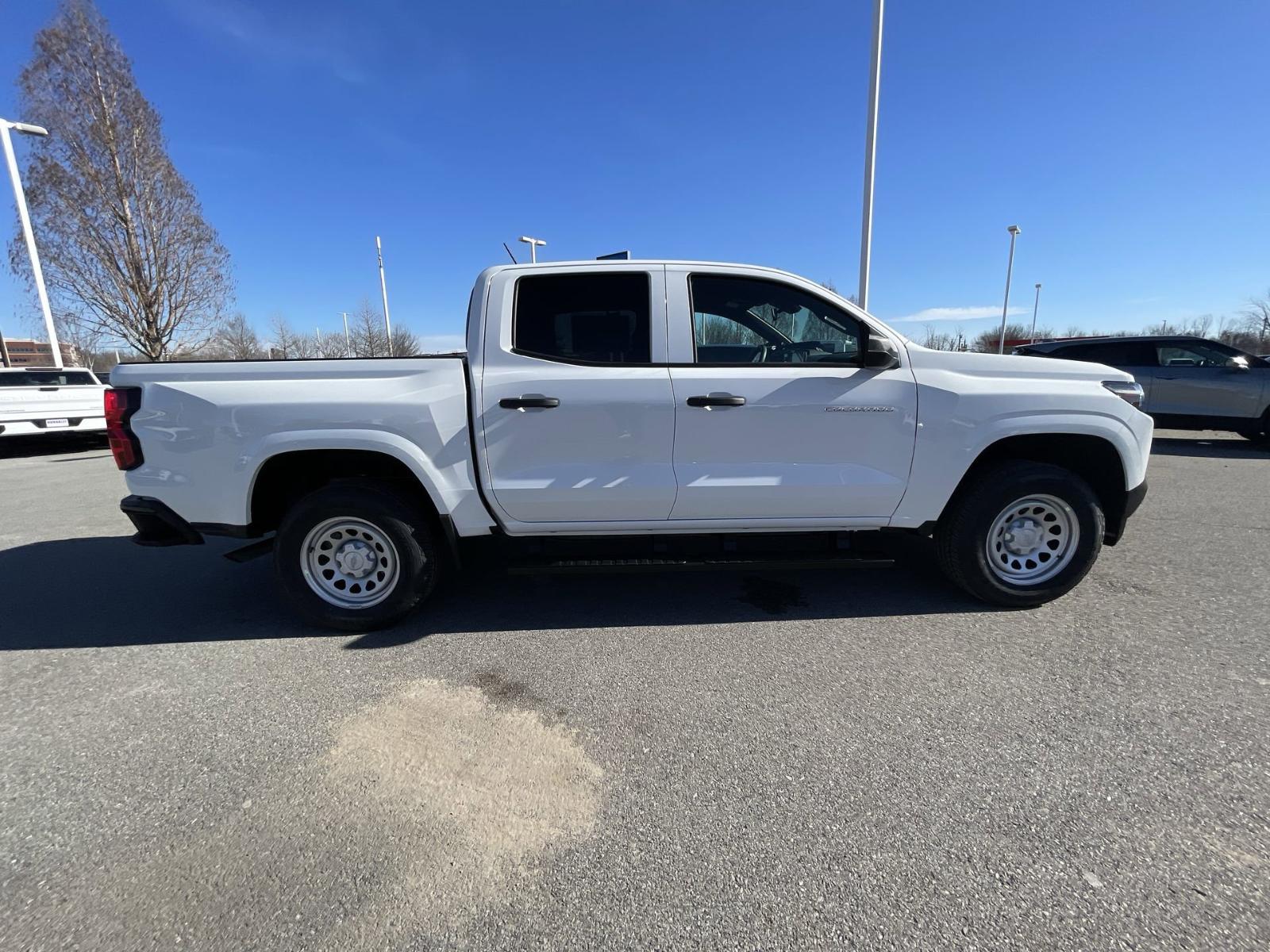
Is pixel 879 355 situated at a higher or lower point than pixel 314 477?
higher

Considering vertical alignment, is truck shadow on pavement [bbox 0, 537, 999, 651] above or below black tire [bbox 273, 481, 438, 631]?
below

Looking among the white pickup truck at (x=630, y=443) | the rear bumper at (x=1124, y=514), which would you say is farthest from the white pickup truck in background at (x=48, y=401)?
the rear bumper at (x=1124, y=514)

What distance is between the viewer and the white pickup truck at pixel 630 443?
318 cm

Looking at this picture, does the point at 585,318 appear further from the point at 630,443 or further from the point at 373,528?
the point at 373,528

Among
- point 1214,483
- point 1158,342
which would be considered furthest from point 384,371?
point 1158,342

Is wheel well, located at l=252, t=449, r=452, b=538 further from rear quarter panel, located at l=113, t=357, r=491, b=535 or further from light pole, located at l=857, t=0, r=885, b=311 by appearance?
light pole, located at l=857, t=0, r=885, b=311

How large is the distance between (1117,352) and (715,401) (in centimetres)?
1093

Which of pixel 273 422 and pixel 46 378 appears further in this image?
pixel 46 378

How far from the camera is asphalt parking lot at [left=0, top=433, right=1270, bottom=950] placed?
5.54 feet

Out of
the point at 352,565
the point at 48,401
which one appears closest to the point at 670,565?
the point at 352,565

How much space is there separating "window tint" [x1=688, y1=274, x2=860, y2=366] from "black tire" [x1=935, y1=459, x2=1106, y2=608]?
1117 mm

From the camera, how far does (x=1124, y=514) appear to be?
3.62 m

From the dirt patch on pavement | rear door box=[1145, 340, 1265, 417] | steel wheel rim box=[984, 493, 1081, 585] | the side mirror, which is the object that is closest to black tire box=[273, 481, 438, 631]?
the dirt patch on pavement

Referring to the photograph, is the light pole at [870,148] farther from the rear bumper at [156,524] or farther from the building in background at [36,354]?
the building in background at [36,354]
